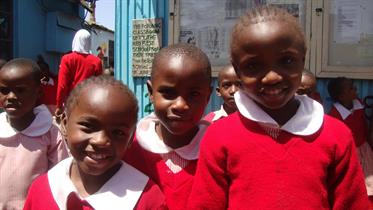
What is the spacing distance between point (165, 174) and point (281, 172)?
1.54 feet

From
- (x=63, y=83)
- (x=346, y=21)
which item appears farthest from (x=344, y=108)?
(x=63, y=83)

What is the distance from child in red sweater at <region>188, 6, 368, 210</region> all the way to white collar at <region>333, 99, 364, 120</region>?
215 cm

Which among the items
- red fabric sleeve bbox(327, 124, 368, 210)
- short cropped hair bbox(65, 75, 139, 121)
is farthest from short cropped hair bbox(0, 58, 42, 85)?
red fabric sleeve bbox(327, 124, 368, 210)

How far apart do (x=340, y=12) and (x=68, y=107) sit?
8.97 ft

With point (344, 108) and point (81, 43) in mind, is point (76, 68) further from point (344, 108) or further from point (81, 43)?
point (344, 108)

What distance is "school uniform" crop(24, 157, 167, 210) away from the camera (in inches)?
52.7

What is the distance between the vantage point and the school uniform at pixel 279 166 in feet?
4.02

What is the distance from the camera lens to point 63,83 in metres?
A: 4.55

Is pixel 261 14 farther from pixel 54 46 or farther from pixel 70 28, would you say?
pixel 70 28

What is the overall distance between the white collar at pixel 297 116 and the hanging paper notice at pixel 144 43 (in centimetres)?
288

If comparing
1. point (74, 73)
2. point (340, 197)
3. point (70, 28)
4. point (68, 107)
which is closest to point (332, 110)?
point (340, 197)

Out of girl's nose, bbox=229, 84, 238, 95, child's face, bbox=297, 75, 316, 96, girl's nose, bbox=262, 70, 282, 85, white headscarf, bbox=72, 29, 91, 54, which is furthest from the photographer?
white headscarf, bbox=72, 29, 91, 54

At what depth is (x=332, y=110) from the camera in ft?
11.1

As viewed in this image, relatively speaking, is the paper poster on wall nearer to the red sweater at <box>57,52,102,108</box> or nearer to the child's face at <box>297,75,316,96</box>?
the child's face at <box>297,75,316,96</box>
